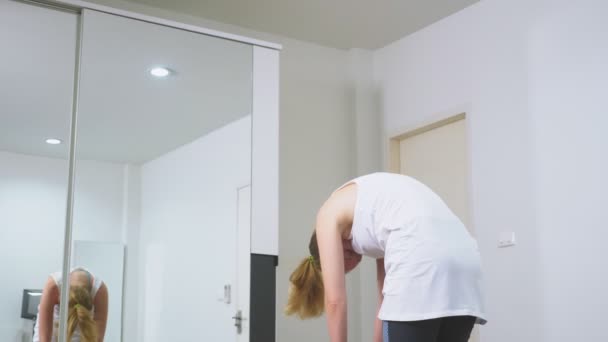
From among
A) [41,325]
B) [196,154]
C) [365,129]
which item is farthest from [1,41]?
[365,129]

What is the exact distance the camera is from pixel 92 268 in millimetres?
3162

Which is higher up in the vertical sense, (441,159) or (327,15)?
(327,15)

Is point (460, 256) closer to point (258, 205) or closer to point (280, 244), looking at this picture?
point (258, 205)

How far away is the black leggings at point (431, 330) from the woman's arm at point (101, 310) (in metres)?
1.70

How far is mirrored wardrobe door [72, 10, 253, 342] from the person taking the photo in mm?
3209

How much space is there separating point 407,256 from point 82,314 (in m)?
1.79

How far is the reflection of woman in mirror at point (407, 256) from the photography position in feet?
5.86

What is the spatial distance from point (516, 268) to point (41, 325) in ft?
7.06

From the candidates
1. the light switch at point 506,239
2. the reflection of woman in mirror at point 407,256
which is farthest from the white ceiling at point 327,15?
the reflection of woman in mirror at point 407,256

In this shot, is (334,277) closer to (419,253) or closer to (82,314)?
(419,253)

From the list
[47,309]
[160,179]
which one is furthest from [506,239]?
[47,309]

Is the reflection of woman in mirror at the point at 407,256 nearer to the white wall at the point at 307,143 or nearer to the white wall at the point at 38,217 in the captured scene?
the white wall at the point at 38,217

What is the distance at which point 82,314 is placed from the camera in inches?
123

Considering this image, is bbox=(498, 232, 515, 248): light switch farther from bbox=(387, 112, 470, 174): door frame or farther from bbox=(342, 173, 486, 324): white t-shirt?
bbox=(342, 173, 486, 324): white t-shirt
